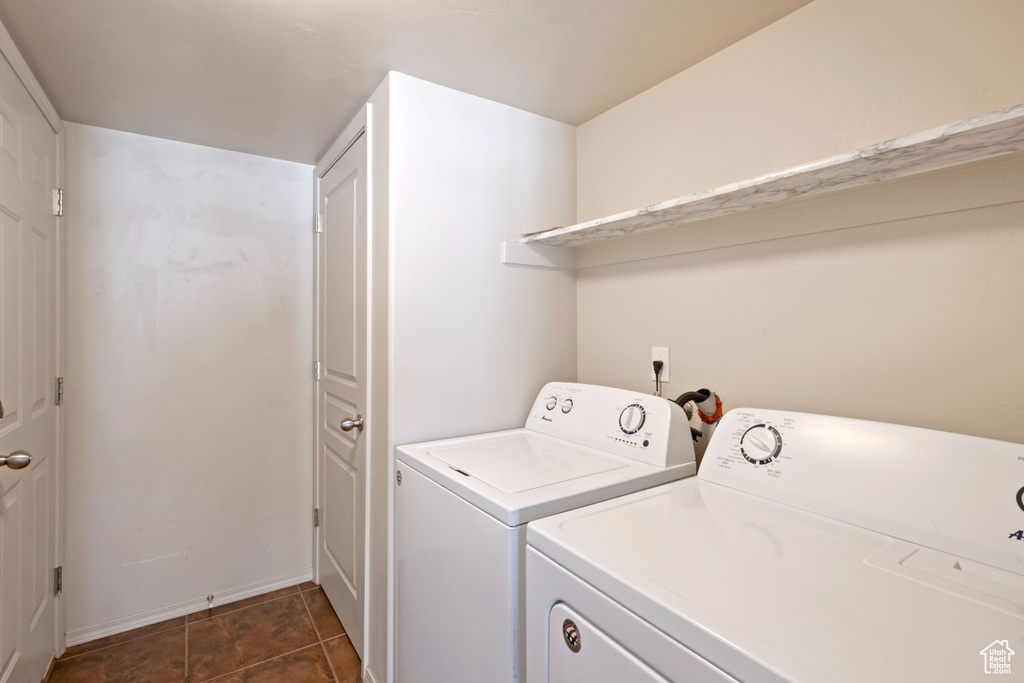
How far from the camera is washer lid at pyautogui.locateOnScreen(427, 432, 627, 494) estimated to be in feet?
3.97

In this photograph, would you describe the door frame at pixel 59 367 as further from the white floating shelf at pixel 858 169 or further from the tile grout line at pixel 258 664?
the white floating shelf at pixel 858 169

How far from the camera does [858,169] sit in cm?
101

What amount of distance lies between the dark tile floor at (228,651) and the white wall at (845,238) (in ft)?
5.52

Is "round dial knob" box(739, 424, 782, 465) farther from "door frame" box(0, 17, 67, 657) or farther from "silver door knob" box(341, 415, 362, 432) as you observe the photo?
"door frame" box(0, 17, 67, 657)

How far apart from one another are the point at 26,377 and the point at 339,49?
144 centimetres

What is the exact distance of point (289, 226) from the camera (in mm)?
2391

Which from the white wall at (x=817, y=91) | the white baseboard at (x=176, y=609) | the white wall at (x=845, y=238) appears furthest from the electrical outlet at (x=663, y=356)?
the white baseboard at (x=176, y=609)

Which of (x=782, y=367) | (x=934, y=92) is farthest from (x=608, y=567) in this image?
(x=934, y=92)

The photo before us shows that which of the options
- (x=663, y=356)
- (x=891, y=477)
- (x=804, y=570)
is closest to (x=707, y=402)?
(x=663, y=356)

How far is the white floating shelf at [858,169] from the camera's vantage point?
32.3 inches

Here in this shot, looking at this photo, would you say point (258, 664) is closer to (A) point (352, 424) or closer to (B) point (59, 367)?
(A) point (352, 424)

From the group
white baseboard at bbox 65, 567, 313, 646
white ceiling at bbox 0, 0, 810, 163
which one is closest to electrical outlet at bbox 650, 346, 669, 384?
white ceiling at bbox 0, 0, 810, 163

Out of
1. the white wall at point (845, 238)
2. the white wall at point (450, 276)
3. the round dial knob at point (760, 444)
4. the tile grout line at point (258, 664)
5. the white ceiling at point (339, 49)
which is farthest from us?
the tile grout line at point (258, 664)

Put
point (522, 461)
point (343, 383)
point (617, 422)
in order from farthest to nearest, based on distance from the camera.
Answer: point (343, 383) → point (617, 422) → point (522, 461)
